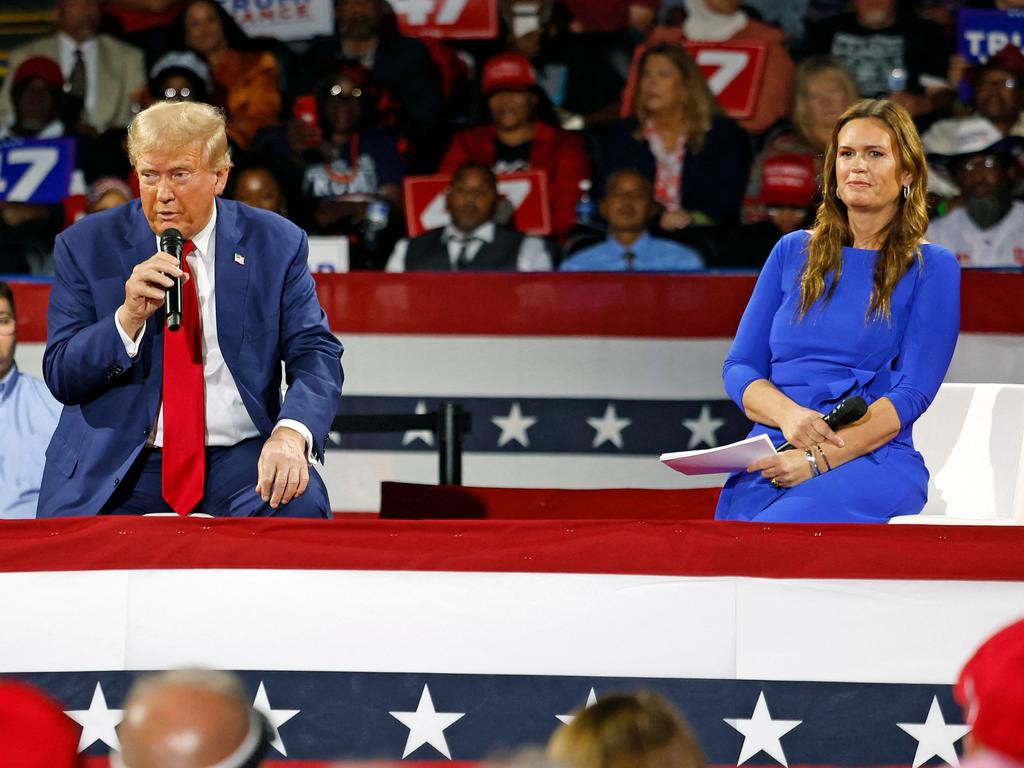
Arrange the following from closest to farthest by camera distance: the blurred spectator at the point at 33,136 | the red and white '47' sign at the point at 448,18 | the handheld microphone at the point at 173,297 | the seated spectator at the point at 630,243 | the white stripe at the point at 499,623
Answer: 1. the white stripe at the point at 499,623
2. the handheld microphone at the point at 173,297
3. the seated spectator at the point at 630,243
4. the blurred spectator at the point at 33,136
5. the red and white '47' sign at the point at 448,18

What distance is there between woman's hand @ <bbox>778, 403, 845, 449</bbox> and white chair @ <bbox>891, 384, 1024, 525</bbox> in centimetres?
53

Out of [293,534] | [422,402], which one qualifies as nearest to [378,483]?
[422,402]

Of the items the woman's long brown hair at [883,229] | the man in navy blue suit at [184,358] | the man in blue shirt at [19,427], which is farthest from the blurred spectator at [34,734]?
the man in blue shirt at [19,427]

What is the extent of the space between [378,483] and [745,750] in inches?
106

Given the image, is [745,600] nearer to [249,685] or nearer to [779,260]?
[249,685]

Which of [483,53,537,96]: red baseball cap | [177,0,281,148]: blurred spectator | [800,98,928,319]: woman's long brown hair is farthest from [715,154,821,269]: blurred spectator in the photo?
[800,98,928,319]: woman's long brown hair

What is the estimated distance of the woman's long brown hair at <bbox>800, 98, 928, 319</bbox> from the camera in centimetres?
272

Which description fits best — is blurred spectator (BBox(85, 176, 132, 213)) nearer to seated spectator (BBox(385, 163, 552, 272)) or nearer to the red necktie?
seated spectator (BBox(385, 163, 552, 272))

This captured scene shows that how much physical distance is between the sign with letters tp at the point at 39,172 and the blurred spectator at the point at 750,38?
244cm

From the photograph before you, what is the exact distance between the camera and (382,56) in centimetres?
596

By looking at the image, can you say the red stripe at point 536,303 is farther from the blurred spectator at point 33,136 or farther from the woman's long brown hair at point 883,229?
the woman's long brown hair at point 883,229

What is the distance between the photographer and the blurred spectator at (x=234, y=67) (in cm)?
597

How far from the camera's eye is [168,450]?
2.55 metres

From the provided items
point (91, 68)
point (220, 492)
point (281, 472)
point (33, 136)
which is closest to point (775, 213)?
point (91, 68)
